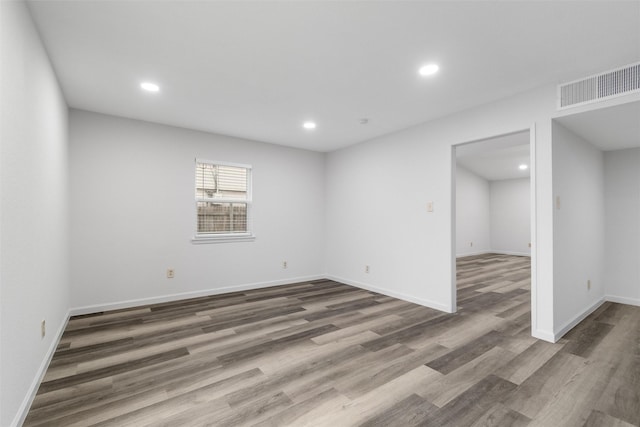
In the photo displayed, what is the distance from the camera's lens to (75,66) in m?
2.54

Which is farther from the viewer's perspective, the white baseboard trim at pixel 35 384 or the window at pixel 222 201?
the window at pixel 222 201

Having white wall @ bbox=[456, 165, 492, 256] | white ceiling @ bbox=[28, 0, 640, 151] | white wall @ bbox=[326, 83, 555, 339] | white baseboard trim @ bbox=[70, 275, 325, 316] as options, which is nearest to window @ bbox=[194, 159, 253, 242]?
white baseboard trim @ bbox=[70, 275, 325, 316]

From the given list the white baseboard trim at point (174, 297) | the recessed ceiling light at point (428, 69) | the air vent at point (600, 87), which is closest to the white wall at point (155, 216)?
the white baseboard trim at point (174, 297)

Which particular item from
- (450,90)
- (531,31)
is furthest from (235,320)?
(531,31)

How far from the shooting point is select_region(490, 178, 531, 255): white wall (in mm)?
8914

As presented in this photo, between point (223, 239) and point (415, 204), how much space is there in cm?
298

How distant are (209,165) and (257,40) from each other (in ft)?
9.19

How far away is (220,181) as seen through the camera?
15.3 feet

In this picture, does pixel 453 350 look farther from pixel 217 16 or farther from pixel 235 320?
pixel 217 16

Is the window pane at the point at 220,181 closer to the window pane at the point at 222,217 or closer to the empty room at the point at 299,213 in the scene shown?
the empty room at the point at 299,213

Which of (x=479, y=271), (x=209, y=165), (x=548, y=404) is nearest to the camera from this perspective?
(x=548, y=404)

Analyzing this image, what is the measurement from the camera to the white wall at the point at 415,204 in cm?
283

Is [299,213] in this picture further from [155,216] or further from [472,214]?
[472,214]

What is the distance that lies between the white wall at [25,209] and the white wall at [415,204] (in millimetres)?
3880
